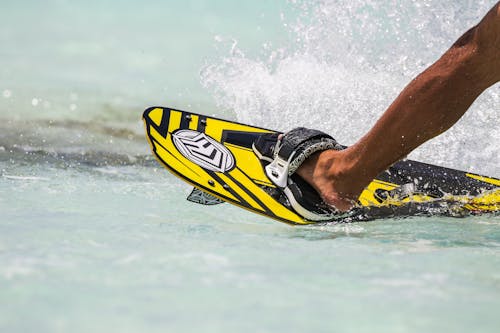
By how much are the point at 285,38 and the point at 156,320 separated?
2.97 meters

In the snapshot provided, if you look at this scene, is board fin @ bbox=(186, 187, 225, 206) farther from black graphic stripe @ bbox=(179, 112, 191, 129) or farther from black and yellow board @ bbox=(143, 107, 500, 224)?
black graphic stripe @ bbox=(179, 112, 191, 129)

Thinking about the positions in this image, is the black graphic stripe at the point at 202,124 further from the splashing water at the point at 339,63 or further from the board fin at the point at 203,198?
the splashing water at the point at 339,63

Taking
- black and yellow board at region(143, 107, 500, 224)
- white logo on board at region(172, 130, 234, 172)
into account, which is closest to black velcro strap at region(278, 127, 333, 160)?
black and yellow board at region(143, 107, 500, 224)

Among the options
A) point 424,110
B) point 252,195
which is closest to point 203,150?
point 252,195

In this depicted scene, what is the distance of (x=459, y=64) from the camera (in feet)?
5.32

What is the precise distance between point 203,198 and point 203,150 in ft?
0.69

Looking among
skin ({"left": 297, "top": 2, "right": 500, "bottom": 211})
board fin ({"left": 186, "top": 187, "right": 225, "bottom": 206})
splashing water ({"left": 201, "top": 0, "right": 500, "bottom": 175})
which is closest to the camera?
skin ({"left": 297, "top": 2, "right": 500, "bottom": 211})

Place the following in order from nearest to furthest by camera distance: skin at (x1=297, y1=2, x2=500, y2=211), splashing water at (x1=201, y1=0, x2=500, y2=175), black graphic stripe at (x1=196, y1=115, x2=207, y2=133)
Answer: skin at (x1=297, y1=2, x2=500, y2=211), black graphic stripe at (x1=196, y1=115, x2=207, y2=133), splashing water at (x1=201, y1=0, x2=500, y2=175)

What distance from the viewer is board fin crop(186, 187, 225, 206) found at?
2055mm

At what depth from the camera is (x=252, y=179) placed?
2.06 metres

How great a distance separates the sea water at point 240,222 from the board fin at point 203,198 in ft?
0.14

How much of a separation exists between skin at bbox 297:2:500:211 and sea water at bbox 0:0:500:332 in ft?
0.49

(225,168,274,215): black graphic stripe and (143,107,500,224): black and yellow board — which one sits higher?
(143,107,500,224): black and yellow board

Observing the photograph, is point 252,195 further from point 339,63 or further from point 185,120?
point 339,63
